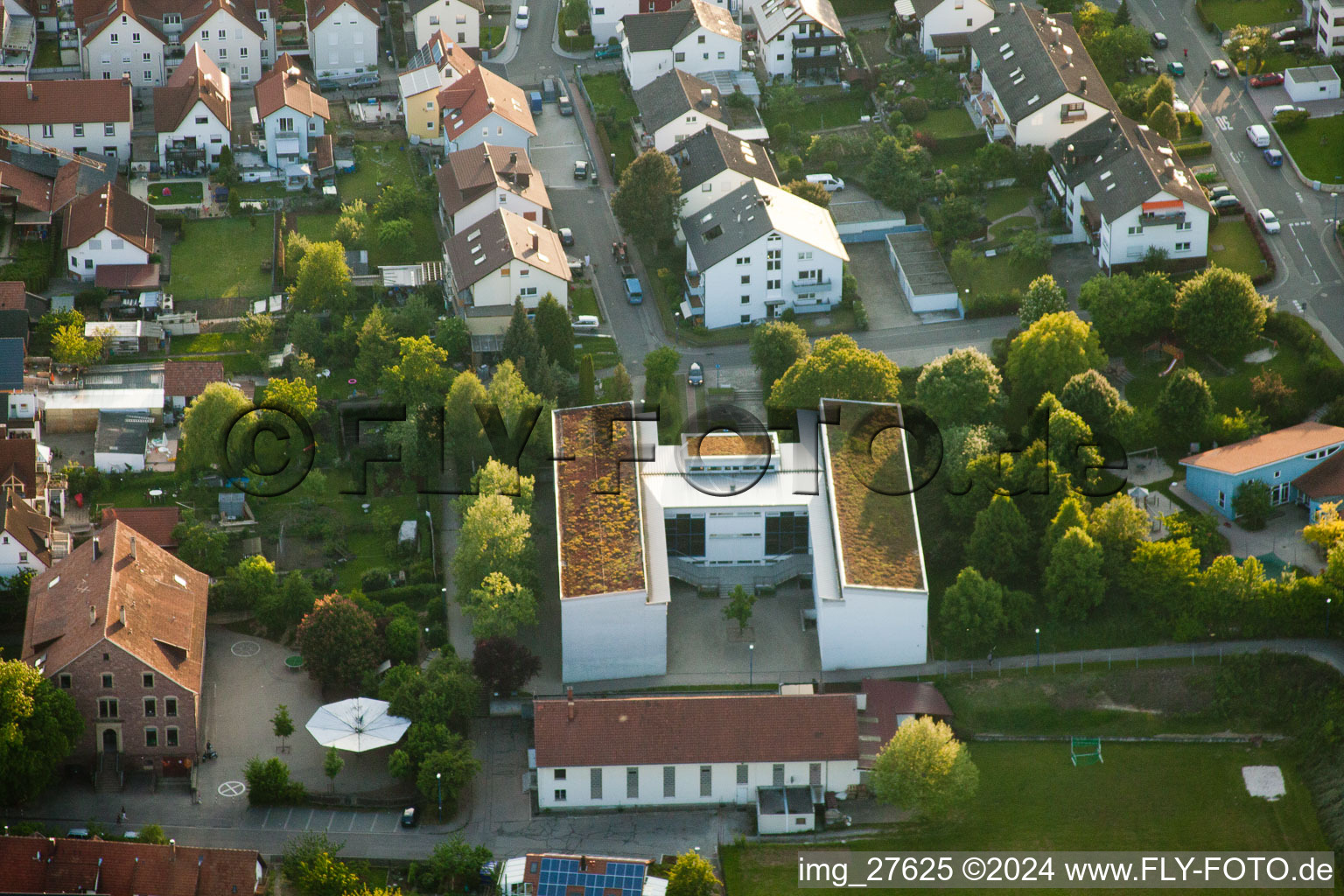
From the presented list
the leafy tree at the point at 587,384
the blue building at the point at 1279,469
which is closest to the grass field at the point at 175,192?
the leafy tree at the point at 587,384

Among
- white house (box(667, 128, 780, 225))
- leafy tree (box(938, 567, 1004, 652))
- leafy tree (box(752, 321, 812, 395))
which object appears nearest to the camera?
leafy tree (box(938, 567, 1004, 652))

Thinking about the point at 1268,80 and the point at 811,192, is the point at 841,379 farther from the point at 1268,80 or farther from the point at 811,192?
the point at 1268,80

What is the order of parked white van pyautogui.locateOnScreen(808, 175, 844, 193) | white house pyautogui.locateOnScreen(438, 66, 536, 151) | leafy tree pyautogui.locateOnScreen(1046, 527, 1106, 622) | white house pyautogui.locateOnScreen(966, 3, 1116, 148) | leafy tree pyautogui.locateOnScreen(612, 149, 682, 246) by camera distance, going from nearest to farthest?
leafy tree pyautogui.locateOnScreen(1046, 527, 1106, 622) < leafy tree pyautogui.locateOnScreen(612, 149, 682, 246) < white house pyautogui.locateOnScreen(966, 3, 1116, 148) < parked white van pyautogui.locateOnScreen(808, 175, 844, 193) < white house pyautogui.locateOnScreen(438, 66, 536, 151)

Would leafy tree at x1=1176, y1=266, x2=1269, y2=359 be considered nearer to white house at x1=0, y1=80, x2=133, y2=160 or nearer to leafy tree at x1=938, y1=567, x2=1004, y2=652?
leafy tree at x1=938, y1=567, x2=1004, y2=652

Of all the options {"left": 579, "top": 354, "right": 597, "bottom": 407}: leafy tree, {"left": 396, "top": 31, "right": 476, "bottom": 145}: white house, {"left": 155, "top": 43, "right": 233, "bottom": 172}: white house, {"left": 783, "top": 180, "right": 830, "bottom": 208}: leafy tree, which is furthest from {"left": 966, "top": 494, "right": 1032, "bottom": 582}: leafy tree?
{"left": 155, "top": 43, "right": 233, "bottom": 172}: white house

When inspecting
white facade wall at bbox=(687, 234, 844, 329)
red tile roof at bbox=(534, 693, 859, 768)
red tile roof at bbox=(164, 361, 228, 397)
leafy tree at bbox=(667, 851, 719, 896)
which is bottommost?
leafy tree at bbox=(667, 851, 719, 896)
